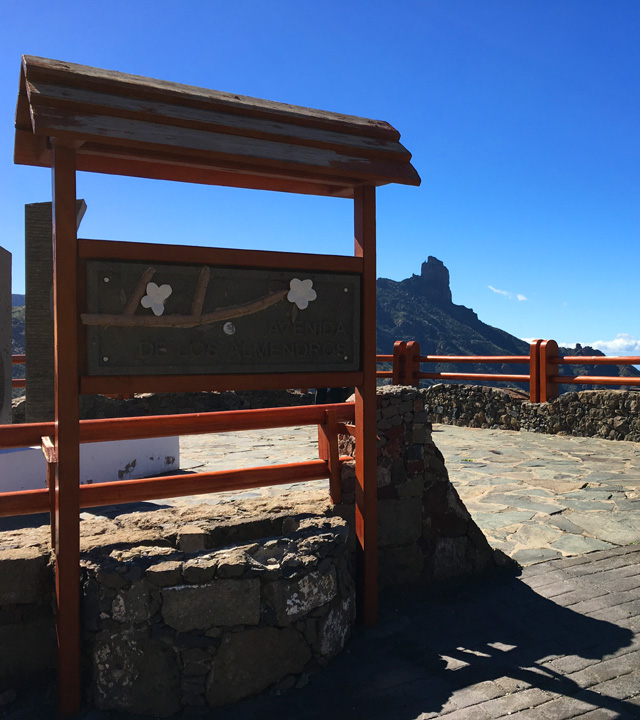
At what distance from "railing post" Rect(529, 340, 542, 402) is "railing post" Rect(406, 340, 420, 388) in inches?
79.1

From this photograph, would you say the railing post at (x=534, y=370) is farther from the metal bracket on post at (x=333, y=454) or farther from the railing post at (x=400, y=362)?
the metal bracket on post at (x=333, y=454)

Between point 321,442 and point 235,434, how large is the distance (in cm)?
622

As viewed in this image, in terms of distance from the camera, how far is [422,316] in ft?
343

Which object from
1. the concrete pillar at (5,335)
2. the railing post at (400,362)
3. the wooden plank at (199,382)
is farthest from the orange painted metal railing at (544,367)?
the wooden plank at (199,382)

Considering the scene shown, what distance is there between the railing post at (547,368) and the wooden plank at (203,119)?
6.51 m

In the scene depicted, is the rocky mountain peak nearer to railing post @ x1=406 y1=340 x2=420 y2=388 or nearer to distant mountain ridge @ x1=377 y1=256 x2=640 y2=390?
distant mountain ridge @ x1=377 y1=256 x2=640 y2=390

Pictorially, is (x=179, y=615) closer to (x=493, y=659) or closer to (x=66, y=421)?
(x=66, y=421)

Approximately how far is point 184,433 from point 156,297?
84 cm

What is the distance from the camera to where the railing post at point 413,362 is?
11.2 metres

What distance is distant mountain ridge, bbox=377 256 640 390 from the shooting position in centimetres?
9712

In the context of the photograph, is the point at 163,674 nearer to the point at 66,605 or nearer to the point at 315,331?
the point at 66,605

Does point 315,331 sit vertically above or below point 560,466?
above

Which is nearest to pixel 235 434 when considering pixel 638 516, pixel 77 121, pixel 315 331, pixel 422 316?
pixel 638 516

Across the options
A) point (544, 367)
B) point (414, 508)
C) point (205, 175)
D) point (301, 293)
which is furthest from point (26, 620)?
point (544, 367)
